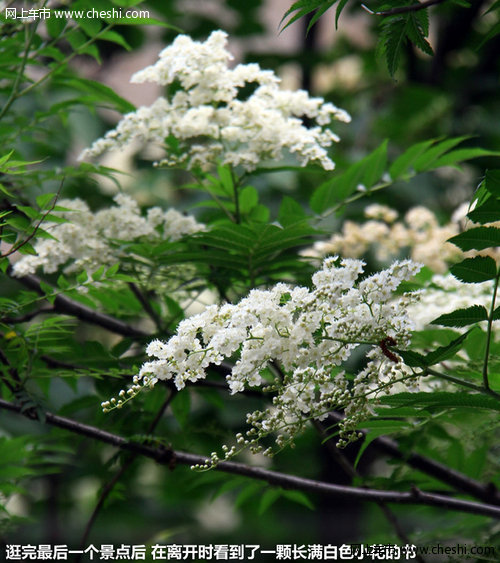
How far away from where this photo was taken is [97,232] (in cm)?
204

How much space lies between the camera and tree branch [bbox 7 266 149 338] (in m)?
2.05

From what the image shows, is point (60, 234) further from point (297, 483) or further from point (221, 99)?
point (297, 483)

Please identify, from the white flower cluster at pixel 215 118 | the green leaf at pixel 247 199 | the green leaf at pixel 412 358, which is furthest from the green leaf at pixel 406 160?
the green leaf at pixel 412 358

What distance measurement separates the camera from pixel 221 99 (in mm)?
1987

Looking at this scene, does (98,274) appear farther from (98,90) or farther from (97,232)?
(98,90)

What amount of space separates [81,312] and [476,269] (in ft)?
3.95

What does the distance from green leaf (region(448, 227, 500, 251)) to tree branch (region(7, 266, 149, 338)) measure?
1048 millimetres

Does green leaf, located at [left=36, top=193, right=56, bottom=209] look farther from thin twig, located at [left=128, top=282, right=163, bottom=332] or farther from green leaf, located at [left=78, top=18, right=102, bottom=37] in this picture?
green leaf, located at [left=78, top=18, right=102, bottom=37]

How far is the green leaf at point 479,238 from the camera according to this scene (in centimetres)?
118

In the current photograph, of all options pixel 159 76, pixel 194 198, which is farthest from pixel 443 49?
pixel 159 76

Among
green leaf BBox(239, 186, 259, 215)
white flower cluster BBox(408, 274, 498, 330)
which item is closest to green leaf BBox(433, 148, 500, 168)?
white flower cluster BBox(408, 274, 498, 330)

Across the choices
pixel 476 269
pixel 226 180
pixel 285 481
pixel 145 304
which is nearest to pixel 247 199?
pixel 226 180

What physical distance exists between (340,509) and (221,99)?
3.01 metres

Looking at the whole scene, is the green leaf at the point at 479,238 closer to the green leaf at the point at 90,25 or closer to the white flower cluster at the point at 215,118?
the white flower cluster at the point at 215,118
